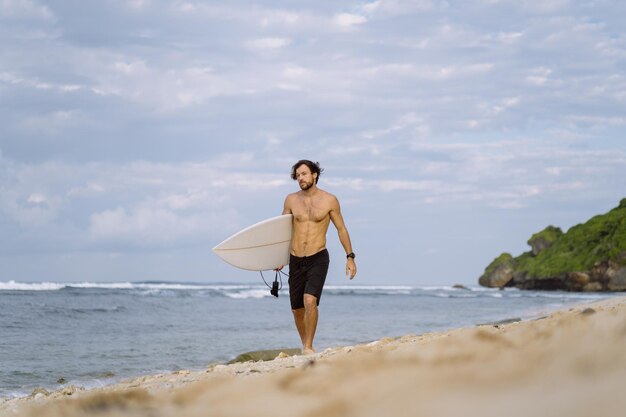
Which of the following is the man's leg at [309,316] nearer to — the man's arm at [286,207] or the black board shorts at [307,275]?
the black board shorts at [307,275]

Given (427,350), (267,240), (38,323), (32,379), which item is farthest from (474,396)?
(38,323)

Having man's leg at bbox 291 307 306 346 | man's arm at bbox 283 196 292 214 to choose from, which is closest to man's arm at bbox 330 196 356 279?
man's arm at bbox 283 196 292 214

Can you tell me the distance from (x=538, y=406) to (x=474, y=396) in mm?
287

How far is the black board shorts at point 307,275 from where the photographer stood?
8.00m

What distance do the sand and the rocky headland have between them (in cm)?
5294

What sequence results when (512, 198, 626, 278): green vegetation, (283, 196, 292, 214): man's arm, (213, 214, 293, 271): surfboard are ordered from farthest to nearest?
(512, 198, 626, 278): green vegetation
(213, 214, 293, 271): surfboard
(283, 196, 292, 214): man's arm

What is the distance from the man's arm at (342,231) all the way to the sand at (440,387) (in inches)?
178

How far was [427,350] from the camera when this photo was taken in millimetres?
3605

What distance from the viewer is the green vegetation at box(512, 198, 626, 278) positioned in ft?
183

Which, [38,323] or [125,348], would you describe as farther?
[38,323]

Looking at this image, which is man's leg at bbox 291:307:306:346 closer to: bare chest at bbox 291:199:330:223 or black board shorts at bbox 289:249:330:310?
black board shorts at bbox 289:249:330:310

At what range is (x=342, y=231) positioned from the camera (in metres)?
8.23

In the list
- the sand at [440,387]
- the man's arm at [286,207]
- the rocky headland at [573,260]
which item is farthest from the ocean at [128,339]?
the rocky headland at [573,260]

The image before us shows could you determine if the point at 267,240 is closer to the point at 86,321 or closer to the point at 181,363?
the point at 181,363
